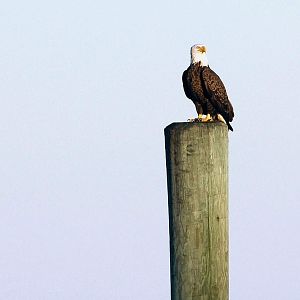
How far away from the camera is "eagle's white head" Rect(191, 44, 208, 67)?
Result: 9.24m

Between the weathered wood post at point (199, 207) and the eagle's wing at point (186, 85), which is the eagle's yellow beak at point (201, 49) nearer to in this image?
the eagle's wing at point (186, 85)

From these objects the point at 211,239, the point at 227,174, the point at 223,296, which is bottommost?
the point at 223,296

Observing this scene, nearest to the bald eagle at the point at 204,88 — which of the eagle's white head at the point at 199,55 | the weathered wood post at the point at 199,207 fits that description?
the eagle's white head at the point at 199,55

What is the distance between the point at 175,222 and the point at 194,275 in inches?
11.9

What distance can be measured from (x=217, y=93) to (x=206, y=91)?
0.47 feet

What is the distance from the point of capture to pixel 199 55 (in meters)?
9.25

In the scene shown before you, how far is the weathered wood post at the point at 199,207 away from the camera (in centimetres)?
450

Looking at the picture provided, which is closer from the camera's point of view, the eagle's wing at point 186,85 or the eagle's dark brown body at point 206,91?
the eagle's dark brown body at point 206,91

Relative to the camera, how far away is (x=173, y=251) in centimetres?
463

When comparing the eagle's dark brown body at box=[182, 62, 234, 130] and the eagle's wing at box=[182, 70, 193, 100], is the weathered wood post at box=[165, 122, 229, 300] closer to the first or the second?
the eagle's dark brown body at box=[182, 62, 234, 130]

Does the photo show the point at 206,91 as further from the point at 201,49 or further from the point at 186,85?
the point at 201,49

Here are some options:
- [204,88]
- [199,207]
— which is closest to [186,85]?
[204,88]

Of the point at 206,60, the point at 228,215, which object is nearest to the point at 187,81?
the point at 206,60

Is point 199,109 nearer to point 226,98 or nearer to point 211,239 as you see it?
point 226,98
